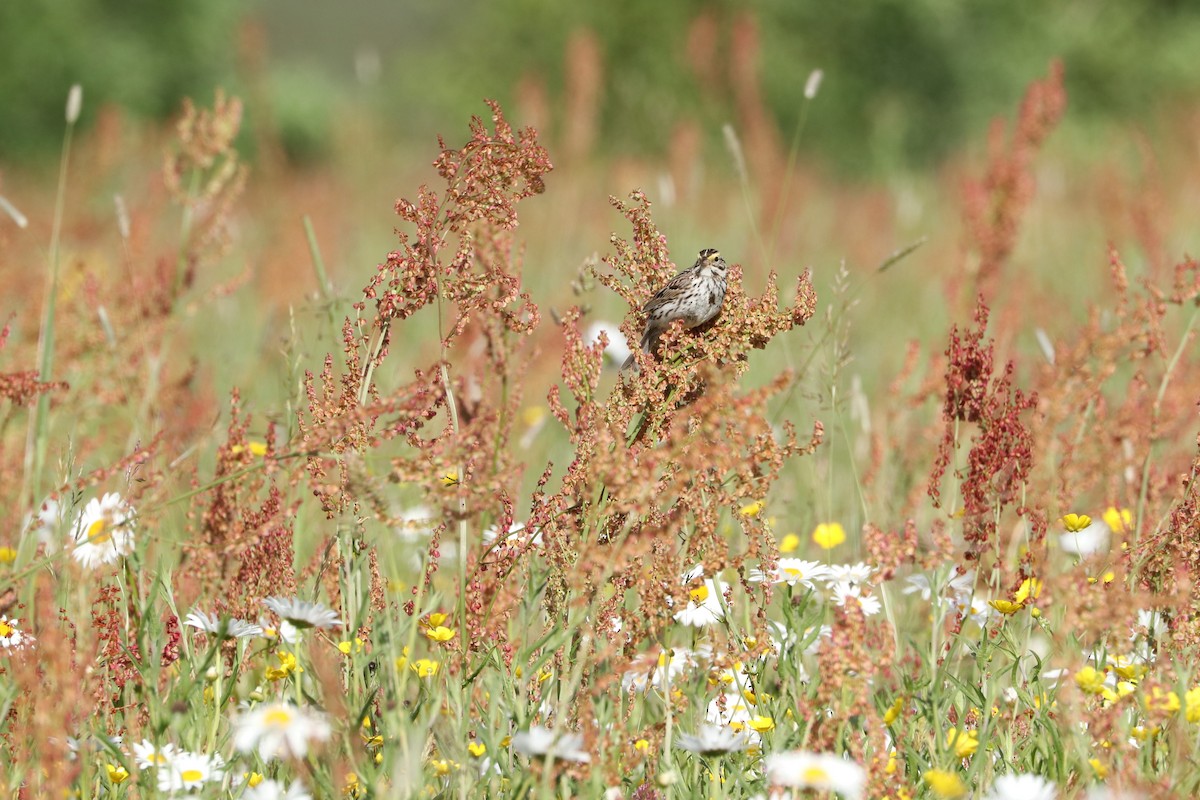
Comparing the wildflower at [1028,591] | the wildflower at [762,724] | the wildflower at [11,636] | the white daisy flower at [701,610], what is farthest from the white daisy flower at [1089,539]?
the wildflower at [11,636]

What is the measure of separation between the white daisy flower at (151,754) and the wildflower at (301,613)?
0.86ft

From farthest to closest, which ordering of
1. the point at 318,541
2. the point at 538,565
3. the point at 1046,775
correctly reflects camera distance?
the point at 318,541 < the point at 538,565 < the point at 1046,775

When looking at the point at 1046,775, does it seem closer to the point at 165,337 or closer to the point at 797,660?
the point at 797,660

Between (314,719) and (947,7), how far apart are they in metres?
21.9

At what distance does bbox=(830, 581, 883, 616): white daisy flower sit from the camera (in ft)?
6.25

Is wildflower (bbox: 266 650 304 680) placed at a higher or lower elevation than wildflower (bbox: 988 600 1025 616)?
lower

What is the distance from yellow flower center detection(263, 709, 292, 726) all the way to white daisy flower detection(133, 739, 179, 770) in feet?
0.74

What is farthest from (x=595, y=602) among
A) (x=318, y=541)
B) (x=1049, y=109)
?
(x=1049, y=109)

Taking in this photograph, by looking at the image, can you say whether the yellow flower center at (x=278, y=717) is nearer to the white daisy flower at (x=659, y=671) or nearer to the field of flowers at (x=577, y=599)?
the field of flowers at (x=577, y=599)

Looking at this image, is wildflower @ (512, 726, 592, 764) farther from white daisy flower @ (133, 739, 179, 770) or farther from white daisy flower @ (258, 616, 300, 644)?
white daisy flower @ (258, 616, 300, 644)

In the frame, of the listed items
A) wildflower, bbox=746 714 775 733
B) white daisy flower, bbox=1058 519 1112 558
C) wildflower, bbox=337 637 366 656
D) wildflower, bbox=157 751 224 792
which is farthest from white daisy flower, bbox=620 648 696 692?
white daisy flower, bbox=1058 519 1112 558

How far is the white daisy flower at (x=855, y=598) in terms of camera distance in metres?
1.90

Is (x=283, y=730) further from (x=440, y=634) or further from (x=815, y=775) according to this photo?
(x=815, y=775)

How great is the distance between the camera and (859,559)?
3.36 meters
